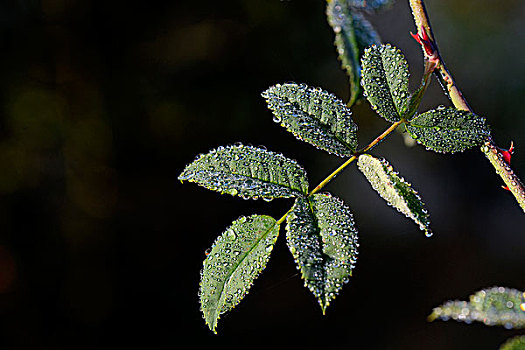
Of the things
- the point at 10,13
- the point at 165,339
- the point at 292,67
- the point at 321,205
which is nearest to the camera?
the point at 321,205

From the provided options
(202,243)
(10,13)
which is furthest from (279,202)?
(10,13)

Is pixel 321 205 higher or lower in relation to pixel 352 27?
lower

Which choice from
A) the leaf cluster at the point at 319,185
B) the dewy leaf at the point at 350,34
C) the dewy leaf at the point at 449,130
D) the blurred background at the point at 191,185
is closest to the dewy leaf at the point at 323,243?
the leaf cluster at the point at 319,185

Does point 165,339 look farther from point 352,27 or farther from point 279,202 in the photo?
point 352,27

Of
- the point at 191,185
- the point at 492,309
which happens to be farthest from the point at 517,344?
the point at 191,185

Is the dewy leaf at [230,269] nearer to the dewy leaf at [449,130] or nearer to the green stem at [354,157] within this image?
the green stem at [354,157]

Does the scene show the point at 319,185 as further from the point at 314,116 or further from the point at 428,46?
the point at 428,46
